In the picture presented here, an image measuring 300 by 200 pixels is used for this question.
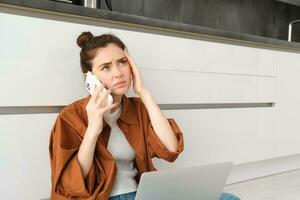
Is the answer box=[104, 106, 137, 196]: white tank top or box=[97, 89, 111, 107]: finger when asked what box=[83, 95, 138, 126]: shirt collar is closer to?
box=[104, 106, 137, 196]: white tank top

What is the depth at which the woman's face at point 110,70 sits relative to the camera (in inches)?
42.1

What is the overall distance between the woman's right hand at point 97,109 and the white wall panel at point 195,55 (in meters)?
0.48

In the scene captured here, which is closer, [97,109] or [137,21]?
[97,109]

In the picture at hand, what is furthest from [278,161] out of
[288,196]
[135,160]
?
[135,160]

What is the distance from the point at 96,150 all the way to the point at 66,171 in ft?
0.38

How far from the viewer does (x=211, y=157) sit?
191cm

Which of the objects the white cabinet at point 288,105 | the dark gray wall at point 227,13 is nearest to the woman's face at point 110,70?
the dark gray wall at point 227,13

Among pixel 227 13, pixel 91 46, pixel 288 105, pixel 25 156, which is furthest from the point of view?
pixel 227 13

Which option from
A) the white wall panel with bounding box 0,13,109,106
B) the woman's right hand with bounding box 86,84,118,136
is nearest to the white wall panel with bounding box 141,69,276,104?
the white wall panel with bounding box 0,13,109,106

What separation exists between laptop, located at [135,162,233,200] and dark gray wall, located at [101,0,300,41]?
1284 millimetres

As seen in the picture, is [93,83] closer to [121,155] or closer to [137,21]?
[121,155]

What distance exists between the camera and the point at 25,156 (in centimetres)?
125

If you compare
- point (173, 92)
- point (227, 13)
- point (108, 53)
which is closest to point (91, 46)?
point (108, 53)

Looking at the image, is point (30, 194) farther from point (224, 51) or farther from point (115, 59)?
point (224, 51)
